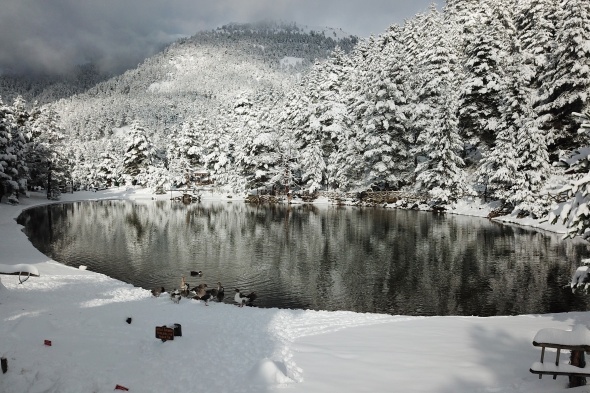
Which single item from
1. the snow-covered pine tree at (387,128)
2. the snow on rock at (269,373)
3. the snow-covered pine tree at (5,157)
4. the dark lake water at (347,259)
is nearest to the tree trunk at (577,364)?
the snow on rock at (269,373)

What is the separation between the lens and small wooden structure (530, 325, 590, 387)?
7918 millimetres

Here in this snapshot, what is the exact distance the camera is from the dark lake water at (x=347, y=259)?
19.9 m

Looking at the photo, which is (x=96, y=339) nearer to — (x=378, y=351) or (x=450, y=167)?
(x=378, y=351)

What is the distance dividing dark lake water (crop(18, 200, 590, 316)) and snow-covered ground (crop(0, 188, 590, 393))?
3774 millimetres

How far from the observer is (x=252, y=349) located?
1282 cm

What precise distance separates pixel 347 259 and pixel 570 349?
2024 centimetres

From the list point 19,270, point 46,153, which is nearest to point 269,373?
point 19,270

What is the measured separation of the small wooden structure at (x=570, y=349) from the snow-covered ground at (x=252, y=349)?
348 mm

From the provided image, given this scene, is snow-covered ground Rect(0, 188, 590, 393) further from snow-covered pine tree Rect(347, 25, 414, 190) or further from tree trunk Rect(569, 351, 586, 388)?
snow-covered pine tree Rect(347, 25, 414, 190)

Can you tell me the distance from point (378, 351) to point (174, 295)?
10.4 metres

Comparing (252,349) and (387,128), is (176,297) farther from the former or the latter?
(387,128)

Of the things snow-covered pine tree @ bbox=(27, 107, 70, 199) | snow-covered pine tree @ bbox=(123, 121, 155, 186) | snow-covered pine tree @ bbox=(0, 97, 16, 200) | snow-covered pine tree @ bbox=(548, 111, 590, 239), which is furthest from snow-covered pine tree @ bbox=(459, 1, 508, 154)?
snow-covered pine tree @ bbox=(123, 121, 155, 186)

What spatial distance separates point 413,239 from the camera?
3547 cm

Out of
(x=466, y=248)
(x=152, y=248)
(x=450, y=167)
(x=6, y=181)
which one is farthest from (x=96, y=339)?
(x=6, y=181)
